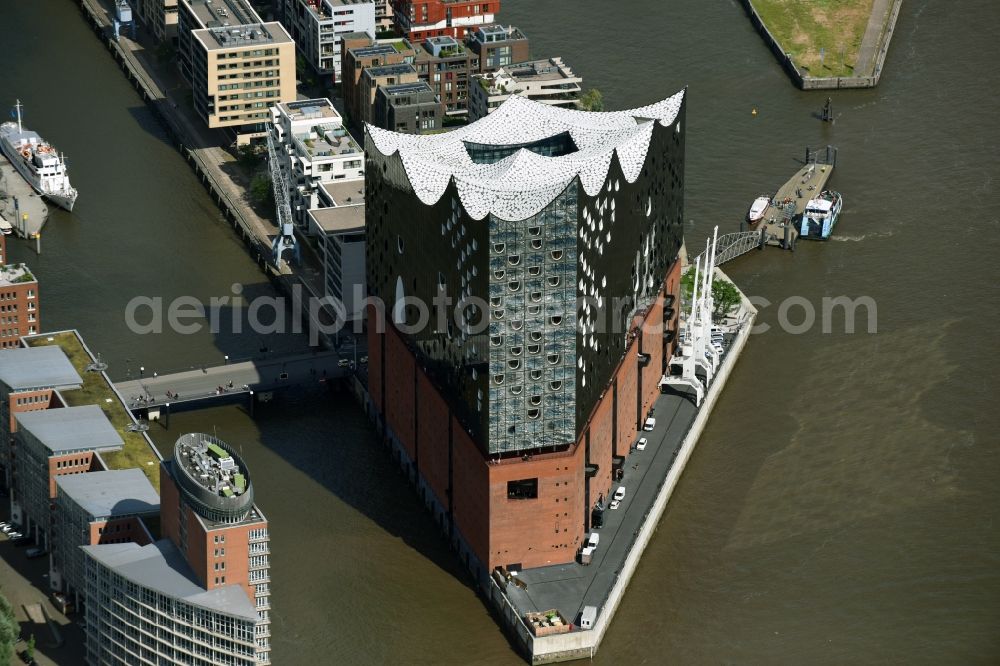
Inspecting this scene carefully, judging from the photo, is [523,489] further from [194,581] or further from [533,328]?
[194,581]

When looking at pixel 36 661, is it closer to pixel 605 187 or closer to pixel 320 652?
pixel 320 652

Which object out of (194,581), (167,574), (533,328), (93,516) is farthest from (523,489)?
(93,516)

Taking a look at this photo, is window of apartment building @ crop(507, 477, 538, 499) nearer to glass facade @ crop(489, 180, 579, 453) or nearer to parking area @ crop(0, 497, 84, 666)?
glass facade @ crop(489, 180, 579, 453)

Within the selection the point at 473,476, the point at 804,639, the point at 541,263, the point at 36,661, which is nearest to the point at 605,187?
the point at 541,263

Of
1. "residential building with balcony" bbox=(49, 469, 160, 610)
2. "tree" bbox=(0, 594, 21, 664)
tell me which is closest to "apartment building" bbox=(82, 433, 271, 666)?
"residential building with balcony" bbox=(49, 469, 160, 610)

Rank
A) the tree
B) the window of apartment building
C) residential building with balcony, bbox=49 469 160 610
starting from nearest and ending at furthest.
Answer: the tree, residential building with balcony, bbox=49 469 160 610, the window of apartment building

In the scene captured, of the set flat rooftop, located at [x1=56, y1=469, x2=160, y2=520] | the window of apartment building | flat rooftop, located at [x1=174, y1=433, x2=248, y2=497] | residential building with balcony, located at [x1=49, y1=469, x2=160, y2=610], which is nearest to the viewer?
flat rooftop, located at [x1=174, y1=433, x2=248, y2=497]
